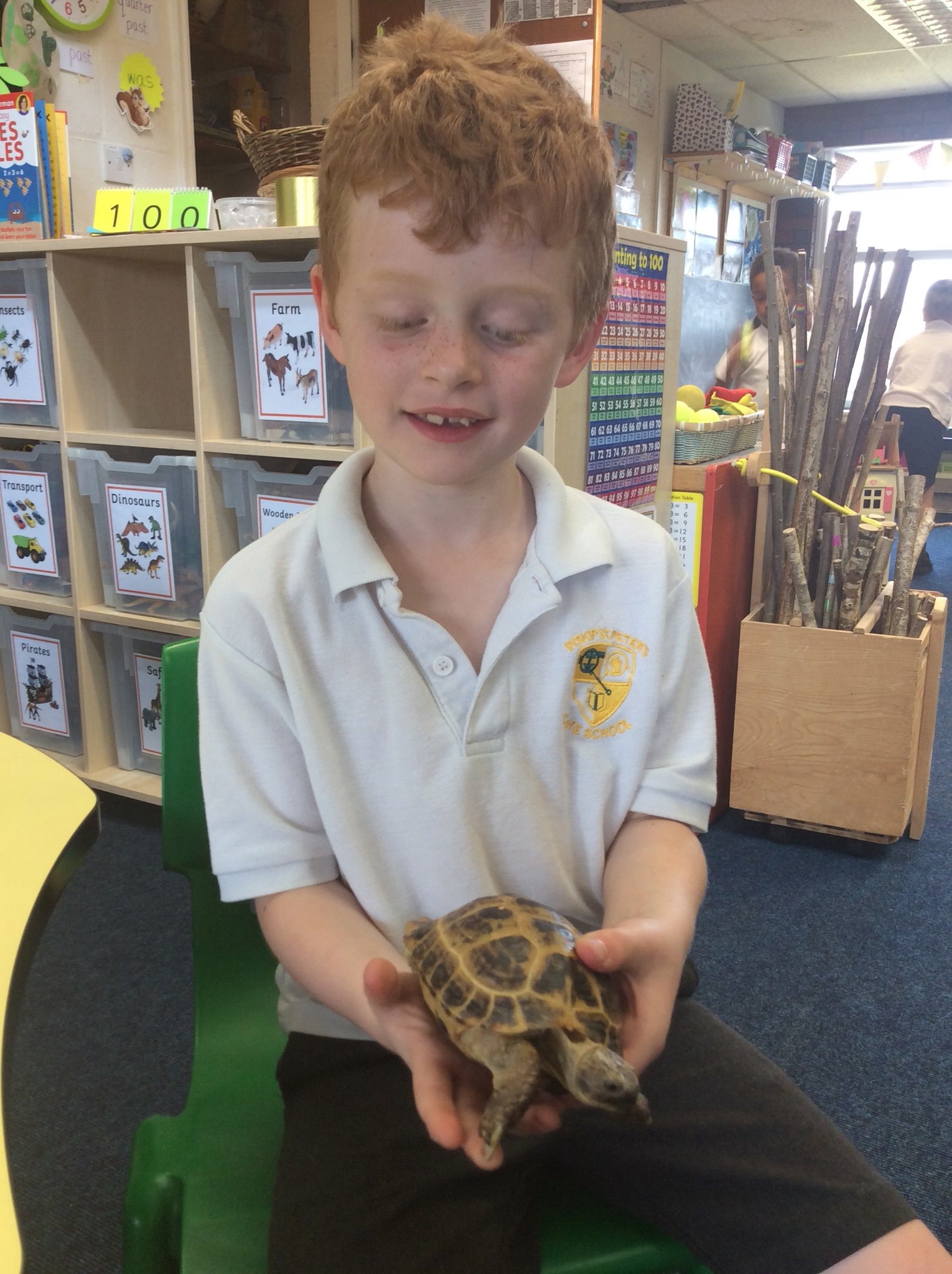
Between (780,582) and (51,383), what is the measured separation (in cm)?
159

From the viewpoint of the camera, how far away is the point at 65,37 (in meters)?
2.22

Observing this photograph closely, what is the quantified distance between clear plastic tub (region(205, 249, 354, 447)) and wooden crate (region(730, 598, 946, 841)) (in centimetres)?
100

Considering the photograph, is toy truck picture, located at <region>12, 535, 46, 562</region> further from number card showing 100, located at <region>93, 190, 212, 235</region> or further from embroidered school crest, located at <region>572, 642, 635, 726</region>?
embroidered school crest, located at <region>572, 642, 635, 726</region>

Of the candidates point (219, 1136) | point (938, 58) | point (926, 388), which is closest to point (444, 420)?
point (219, 1136)

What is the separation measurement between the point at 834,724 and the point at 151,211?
1.70 m

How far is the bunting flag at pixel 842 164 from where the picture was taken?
24.1 feet

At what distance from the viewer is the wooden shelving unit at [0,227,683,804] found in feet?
5.75

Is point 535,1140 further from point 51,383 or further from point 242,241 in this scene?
point 51,383

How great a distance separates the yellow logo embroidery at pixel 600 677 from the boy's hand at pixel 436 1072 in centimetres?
28

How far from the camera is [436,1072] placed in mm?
585

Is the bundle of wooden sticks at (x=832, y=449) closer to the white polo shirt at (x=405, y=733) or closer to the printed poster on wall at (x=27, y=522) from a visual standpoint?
the white polo shirt at (x=405, y=733)

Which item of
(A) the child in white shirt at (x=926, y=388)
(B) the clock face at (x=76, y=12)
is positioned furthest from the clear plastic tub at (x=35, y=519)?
(A) the child in white shirt at (x=926, y=388)

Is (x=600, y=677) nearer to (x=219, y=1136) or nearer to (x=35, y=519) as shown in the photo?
(x=219, y=1136)

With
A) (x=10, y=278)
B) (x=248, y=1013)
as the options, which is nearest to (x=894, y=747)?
(x=248, y=1013)
